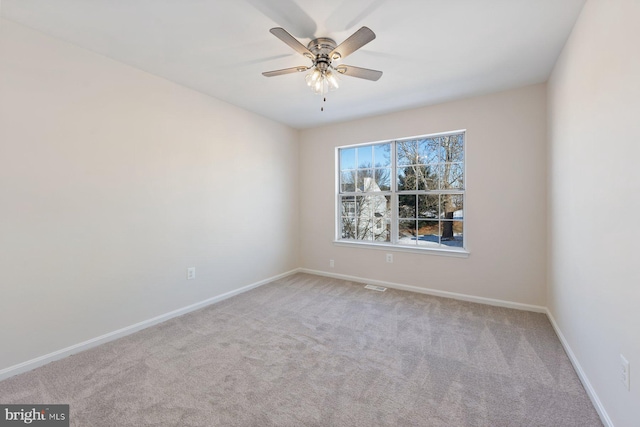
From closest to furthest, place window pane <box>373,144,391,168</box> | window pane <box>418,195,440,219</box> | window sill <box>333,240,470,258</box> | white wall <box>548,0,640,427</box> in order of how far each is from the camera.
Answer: white wall <box>548,0,640,427</box>
window sill <box>333,240,470,258</box>
window pane <box>418,195,440,219</box>
window pane <box>373,144,391,168</box>

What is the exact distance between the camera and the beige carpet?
1.53 m

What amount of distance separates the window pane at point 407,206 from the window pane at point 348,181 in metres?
0.82

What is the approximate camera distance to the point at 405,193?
381 cm

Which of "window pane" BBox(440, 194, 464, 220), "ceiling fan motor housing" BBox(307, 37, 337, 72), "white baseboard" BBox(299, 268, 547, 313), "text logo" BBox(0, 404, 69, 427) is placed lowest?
"text logo" BBox(0, 404, 69, 427)

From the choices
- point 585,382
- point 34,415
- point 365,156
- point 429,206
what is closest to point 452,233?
point 429,206

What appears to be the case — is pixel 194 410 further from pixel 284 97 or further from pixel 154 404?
pixel 284 97

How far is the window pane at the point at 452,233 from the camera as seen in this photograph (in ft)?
11.3

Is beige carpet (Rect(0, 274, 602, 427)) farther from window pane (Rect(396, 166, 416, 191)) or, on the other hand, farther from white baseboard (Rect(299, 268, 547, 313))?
window pane (Rect(396, 166, 416, 191))

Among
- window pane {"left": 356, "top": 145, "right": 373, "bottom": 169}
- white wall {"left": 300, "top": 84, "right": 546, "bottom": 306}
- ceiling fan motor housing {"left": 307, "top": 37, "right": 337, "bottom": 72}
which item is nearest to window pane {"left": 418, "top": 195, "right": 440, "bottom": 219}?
white wall {"left": 300, "top": 84, "right": 546, "bottom": 306}

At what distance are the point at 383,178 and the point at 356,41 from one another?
8.21ft

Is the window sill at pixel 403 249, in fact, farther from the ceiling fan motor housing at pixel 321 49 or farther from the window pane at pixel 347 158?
Result: the ceiling fan motor housing at pixel 321 49

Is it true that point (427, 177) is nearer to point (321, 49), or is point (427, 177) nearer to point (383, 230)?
point (383, 230)

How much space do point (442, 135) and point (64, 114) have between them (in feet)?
13.1

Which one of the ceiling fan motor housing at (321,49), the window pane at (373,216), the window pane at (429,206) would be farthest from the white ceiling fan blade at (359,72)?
the window pane at (373,216)
